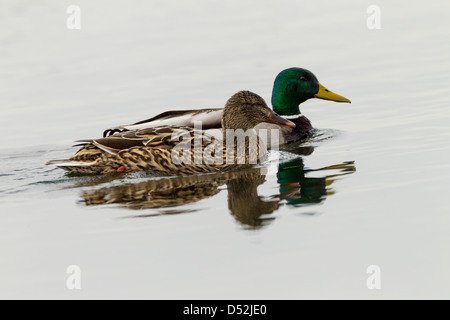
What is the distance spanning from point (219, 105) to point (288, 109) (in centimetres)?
102

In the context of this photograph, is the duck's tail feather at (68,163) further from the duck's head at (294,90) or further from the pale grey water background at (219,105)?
the duck's head at (294,90)

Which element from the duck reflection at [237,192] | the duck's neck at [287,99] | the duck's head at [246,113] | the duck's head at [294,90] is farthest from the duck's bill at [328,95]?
the duck reflection at [237,192]

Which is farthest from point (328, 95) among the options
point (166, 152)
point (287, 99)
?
point (166, 152)

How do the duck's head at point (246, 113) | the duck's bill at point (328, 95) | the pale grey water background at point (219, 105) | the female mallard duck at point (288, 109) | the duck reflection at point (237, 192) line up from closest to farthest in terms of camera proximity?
the pale grey water background at point (219, 105), the duck reflection at point (237, 192), the duck's head at point (246, 113), the female mallard duck at point (288, 109), the duck's bill at point (328, 95)

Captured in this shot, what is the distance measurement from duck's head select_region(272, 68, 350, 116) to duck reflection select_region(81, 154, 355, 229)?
301 centimetres

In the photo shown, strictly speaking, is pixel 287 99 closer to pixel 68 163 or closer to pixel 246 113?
pixel 246 113

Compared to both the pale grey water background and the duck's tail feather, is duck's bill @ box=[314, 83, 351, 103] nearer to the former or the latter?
the pale grey water background

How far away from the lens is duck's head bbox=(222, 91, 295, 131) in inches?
376

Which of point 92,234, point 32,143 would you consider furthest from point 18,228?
point 32,143

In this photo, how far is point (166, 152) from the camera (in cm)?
911

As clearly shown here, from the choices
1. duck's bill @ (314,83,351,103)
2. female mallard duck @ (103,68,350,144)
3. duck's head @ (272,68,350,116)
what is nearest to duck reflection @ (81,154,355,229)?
female mallard duck @ (103,68,350,144)

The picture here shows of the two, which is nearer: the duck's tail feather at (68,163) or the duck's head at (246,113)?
the duck's tail feather at (68,163)

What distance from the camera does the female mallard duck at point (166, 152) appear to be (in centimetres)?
907

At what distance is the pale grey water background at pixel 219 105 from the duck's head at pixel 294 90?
40 centimetres
